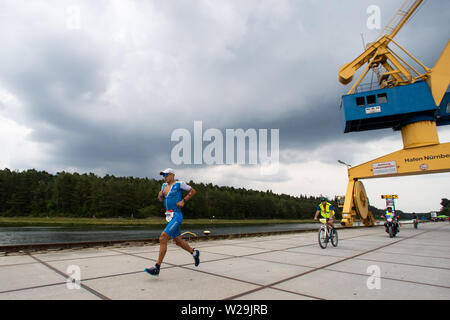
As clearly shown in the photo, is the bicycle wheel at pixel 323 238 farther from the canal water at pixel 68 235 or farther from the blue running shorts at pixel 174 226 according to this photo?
the canal water at pixel 68 235

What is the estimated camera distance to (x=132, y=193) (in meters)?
91.1

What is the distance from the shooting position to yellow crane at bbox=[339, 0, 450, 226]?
23.1 metres

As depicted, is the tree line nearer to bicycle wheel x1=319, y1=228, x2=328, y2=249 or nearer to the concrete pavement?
bicycle wheel x1=319, y1=228, x2=328, y2=249

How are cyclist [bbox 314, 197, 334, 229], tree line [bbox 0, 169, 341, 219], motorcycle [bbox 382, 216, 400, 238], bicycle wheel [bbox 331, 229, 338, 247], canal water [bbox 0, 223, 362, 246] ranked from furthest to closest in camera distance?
1. tree line [bbox 0, 169, 341, 219]
2. canal water [bbox 0, 223, 362, 246]
3. motorcycle [bbox 382, 216, 400, 238]
4. bicycle wheel [bbox 331, 229, 338, 247]
5. cyclist [bbox 314, 197, 334, 229]

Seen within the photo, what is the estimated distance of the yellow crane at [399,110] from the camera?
911 inches

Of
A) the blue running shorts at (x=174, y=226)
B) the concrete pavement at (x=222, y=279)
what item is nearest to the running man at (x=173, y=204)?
the blue running shorts at (x=174, y=226)

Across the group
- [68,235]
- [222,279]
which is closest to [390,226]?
[222,279]

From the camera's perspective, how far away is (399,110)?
23812 mm

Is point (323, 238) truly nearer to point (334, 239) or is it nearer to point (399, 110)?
point (334, 239)

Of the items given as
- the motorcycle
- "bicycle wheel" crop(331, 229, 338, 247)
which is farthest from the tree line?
"bicycle wheel" crop(331, 229, 338, 247)

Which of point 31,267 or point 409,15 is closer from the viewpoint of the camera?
point 31,267
